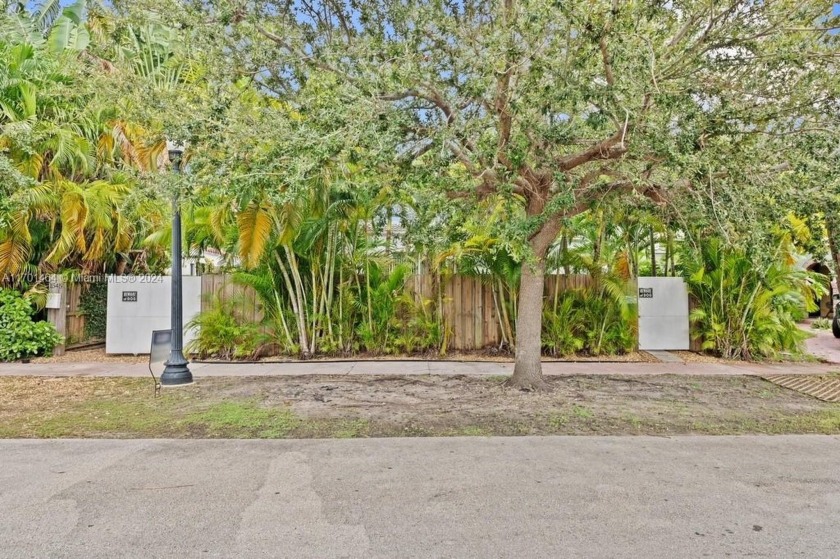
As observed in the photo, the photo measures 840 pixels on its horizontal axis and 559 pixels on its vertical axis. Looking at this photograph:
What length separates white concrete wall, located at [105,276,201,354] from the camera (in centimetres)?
1135

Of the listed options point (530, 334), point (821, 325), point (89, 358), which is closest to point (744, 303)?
point (530, 334)

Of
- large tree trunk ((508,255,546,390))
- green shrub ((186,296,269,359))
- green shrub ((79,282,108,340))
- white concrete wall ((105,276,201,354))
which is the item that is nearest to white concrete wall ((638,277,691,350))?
large tree trunk ((508,255,546,390))

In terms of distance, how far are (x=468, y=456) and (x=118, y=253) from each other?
36.2ft

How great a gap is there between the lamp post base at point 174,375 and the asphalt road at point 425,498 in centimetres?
291

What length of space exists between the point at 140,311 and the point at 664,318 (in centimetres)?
1151

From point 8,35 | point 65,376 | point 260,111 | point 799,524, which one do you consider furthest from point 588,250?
point 8,35

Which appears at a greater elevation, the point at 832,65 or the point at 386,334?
the point at 832,65

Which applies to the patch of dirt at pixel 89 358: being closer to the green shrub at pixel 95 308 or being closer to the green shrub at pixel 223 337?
the green shrub at pixel 95 308

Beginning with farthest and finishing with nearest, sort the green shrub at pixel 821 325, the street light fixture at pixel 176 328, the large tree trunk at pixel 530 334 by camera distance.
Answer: the green shrub at pixel 821 325 < the street light fixture at pixel 176 328 < the large tree trunk at pixel 530 334

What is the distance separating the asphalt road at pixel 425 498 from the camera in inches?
132

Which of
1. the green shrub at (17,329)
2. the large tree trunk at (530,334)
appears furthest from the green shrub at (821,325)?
the green shrub at (17,329)

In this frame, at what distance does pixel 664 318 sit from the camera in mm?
11672

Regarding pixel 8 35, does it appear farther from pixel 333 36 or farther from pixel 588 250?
pixel 588 250

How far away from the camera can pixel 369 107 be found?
5.93 meters
